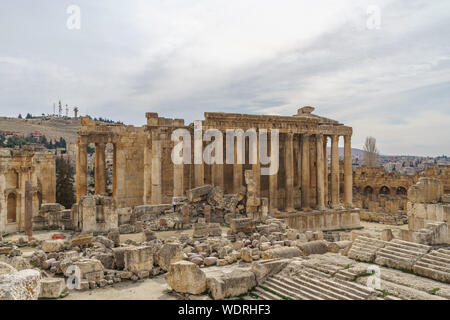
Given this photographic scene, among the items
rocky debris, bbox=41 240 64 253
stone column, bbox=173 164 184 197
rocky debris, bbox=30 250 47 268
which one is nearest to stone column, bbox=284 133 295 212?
stone column, bbox=173 164 184 197

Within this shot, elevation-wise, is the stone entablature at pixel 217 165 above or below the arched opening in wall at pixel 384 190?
above

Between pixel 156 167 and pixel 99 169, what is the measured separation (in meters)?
4.65

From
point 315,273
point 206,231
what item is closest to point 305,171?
point 206,231

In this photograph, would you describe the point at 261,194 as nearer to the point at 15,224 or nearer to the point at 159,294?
the point at 15,224

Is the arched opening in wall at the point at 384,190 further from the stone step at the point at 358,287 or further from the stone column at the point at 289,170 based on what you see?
the stone step at the point at 358,287

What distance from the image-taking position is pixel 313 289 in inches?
385

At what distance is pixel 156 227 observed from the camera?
62.1ft

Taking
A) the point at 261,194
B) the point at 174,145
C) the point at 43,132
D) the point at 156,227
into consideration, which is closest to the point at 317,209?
the point at 261,194

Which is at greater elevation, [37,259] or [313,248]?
[37,259]

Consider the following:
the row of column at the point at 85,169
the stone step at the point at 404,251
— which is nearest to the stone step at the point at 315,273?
the stone step at the point at 404,251

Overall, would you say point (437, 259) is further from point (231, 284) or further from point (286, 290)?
point (231, 284)

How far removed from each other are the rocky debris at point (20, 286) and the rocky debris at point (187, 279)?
4.66 metres

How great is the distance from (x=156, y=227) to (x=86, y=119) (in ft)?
35.2

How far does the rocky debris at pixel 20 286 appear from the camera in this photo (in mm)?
4918
